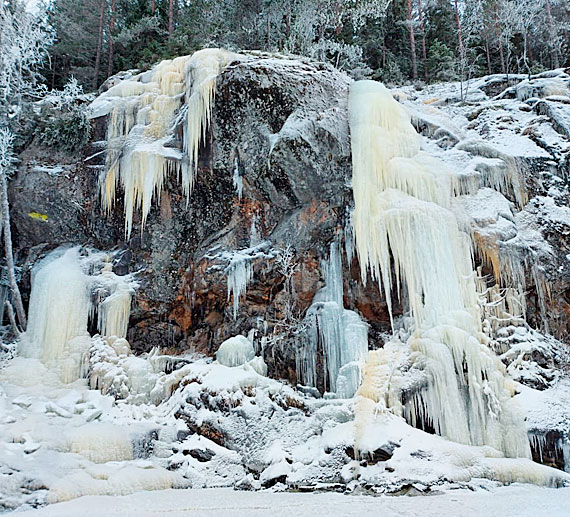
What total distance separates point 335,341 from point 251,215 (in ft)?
11.1

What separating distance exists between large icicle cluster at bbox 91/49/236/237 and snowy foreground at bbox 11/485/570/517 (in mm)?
6322

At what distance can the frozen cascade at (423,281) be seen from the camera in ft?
25.5

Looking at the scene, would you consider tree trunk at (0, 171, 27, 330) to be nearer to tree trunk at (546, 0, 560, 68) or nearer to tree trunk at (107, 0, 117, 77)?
tree trunk at (107, 0, 117, 77)

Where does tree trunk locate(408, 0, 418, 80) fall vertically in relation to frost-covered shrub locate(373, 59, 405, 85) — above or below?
above

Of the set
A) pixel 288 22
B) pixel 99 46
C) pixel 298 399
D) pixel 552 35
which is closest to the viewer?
pixel 298 399

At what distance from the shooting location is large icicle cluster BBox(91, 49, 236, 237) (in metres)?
10.8

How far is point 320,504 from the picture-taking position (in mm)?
5668

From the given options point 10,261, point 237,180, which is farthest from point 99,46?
point 237,180

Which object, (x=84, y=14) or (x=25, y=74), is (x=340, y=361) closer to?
(x=25, y=74)

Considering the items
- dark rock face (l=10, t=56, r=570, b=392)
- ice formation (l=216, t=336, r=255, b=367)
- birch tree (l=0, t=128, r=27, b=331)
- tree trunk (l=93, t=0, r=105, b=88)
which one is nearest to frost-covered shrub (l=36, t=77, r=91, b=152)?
birch tree (l=0, t=128, r=27, b=331)

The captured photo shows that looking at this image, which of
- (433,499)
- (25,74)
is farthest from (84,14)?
(433,499)

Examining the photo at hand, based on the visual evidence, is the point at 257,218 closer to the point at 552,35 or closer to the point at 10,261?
the point at 10,261

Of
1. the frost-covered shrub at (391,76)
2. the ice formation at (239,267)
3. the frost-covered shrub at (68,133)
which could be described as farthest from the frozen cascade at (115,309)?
the frost-covered shrub at (391,76)

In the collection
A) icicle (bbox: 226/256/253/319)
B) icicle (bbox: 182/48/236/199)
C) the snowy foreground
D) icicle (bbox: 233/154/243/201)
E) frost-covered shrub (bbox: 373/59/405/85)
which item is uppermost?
frost-covered shrub (bbox: 373/59/405/85)
